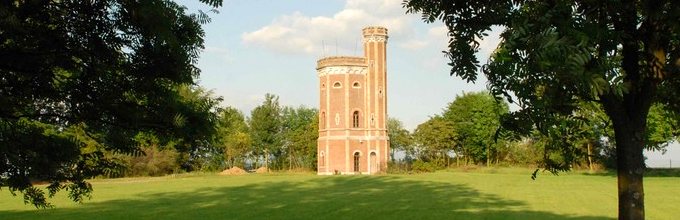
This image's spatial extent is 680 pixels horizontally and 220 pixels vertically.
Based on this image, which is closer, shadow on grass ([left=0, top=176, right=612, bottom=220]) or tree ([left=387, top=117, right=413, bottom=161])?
shadow on grass ([left=0, top=176, right=612, bottom=220])

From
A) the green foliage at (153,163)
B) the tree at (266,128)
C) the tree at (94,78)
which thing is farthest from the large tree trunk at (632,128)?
the tree at (266,128)

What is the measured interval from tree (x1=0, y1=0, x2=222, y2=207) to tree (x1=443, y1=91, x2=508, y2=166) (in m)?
60.1

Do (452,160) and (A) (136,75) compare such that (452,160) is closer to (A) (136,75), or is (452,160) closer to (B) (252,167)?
(B) (252,167)

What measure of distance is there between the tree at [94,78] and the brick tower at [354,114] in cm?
5025

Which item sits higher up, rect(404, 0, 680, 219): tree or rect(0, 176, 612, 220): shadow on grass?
rect(404, 0, 680, 219): tree

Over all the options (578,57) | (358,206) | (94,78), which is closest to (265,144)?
(358,206)

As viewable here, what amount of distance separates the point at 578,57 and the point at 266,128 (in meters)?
70.4

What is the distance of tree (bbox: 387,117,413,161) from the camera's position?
62938mm

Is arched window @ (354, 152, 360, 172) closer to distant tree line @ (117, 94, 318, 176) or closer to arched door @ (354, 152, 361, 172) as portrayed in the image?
arched door @ (354, 152, 361, 172)

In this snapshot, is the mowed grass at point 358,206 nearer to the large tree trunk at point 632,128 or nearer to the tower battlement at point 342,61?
the large tree trunk at point 632,128

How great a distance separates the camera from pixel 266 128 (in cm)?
7269

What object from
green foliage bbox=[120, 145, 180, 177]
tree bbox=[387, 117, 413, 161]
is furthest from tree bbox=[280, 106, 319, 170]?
green foliage bbox=[120, 145, 180, 177]

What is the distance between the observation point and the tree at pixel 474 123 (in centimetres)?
6538

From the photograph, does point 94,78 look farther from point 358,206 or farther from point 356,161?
point 356,161
